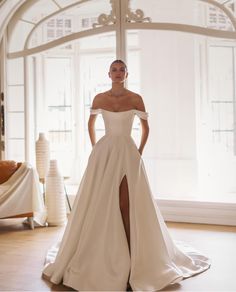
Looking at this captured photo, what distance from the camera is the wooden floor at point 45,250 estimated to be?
2744 millimetres

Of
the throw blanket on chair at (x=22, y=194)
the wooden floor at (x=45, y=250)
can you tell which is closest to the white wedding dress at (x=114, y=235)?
the wooden floor at (x=45, y=250)

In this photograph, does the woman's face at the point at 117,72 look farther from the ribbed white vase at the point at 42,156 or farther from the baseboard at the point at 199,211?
the baseboard at the point at 199,211

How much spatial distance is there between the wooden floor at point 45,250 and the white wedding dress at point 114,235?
4.4 inches

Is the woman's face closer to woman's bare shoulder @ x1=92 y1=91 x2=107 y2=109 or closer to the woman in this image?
the woman

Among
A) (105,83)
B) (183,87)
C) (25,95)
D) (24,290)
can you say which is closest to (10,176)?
(25,95)

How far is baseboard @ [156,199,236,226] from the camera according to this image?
14.9 feet

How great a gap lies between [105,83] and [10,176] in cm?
350

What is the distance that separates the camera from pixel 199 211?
4.68 meters

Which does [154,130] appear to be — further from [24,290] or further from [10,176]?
[24,290]

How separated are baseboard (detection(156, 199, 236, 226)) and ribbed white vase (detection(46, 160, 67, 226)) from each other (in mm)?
1225

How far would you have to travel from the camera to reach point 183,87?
5672mm

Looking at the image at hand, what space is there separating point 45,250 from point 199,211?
1.98 meters

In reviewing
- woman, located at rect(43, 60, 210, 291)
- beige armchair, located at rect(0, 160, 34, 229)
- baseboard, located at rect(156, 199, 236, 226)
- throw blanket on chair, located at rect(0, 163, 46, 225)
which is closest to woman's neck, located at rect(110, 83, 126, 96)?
woman, located at rect(43, 60, 210, 291)

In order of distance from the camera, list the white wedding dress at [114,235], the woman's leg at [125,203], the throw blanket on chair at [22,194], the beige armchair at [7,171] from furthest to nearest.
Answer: the beige armchair at [7,171] → the throw blanket on chair at [22,194] → the woman's leg at [125,203] → the white wedding dress at [114,235]
